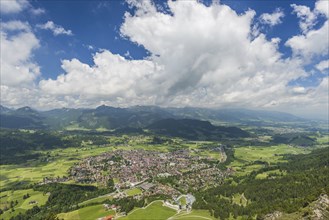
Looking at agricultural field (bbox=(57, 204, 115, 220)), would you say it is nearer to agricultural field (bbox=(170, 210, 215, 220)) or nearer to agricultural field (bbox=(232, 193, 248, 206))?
agricultural field (bbox=(170, 210, 215, 220))

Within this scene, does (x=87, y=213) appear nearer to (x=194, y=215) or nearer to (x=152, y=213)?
(x=152, y=213)

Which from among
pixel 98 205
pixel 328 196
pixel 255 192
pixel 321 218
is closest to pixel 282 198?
pixel 255 192

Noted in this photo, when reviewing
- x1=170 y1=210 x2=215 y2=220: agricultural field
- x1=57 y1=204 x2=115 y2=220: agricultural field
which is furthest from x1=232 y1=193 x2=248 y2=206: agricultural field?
x1=57 y1=204 x2=115 y2=220: agricultural field

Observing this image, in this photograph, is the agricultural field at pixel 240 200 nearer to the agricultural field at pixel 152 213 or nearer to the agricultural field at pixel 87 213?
the agricultural field at pixel 152 213

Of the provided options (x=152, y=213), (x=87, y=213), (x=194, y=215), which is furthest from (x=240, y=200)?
(x=87, y=213)

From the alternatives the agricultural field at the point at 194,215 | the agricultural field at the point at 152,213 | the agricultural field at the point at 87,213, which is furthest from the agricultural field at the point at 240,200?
the agricultural field at the point at 87,213
